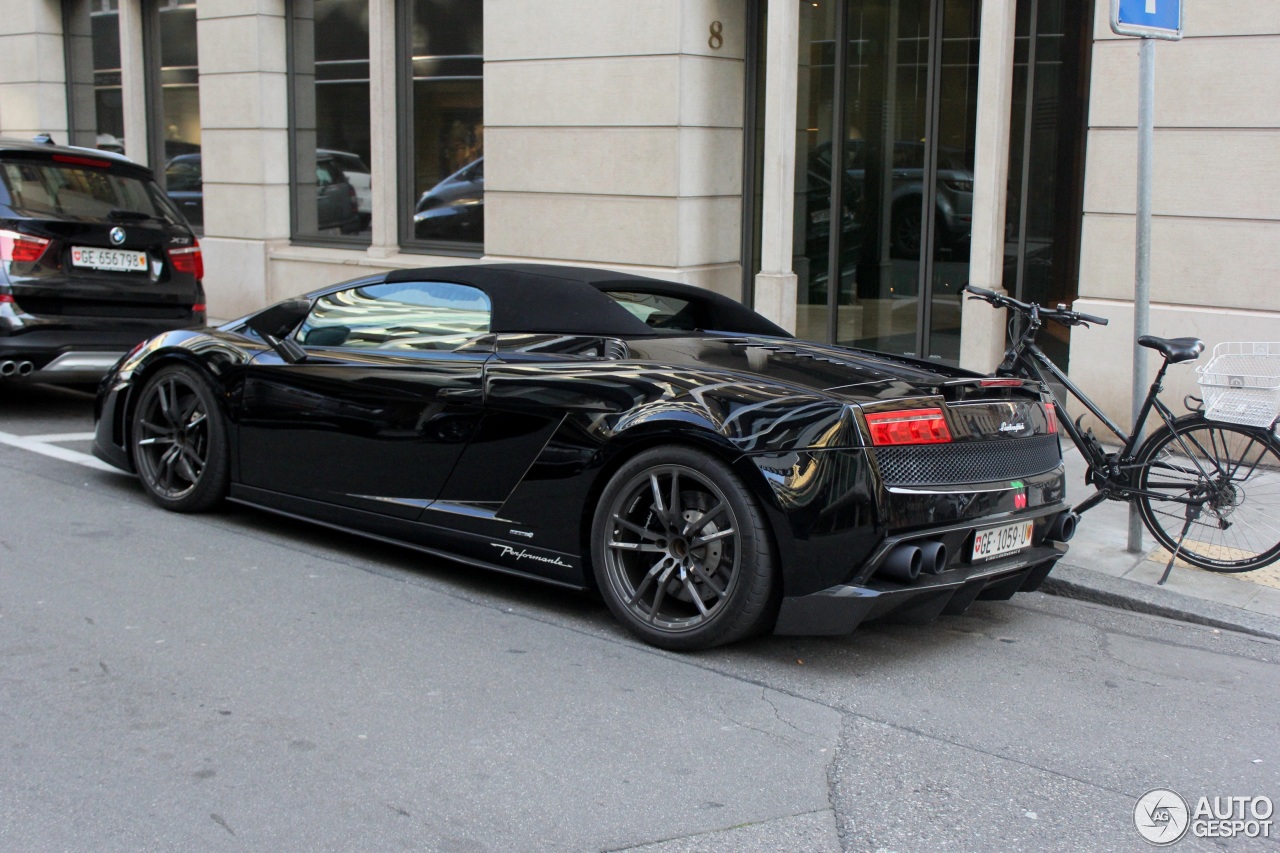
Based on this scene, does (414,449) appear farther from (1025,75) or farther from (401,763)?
(1025,75)

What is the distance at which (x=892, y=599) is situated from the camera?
4.51m

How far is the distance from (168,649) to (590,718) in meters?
1.61

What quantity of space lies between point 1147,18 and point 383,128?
29.8 feet

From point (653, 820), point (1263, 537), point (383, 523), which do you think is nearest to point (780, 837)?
point (653, 820)

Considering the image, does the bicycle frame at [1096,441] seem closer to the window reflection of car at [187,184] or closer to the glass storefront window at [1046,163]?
the glass storefront window at [1046,163]

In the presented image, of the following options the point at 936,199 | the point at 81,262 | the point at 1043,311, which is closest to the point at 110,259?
the point at 81,262

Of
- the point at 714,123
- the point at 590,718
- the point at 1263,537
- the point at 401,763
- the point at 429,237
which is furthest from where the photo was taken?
the point at 429,237

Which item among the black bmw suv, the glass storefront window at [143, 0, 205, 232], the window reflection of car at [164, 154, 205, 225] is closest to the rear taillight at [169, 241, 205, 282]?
the black bmw suv

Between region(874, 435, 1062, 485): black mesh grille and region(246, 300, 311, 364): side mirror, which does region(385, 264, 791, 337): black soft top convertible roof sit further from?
region(874, 435, 1062, 485): black mesh grille

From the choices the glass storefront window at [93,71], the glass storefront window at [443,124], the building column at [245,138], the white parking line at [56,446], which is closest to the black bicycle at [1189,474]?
the white parking line at [56,446]

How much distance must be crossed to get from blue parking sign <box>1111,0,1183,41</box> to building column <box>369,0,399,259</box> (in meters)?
8.93

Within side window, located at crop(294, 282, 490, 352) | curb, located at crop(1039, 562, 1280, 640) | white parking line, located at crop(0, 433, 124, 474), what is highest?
side window, located at crop(294, 282, 490, 352)

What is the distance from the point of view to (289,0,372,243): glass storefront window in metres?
14.1

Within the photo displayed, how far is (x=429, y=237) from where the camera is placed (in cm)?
1359
